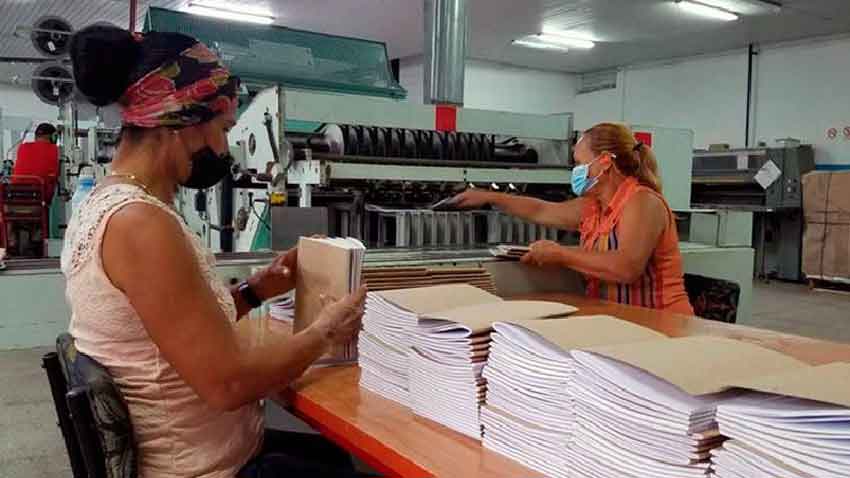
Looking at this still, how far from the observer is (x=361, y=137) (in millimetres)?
2641

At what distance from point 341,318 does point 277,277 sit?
15.0 inches

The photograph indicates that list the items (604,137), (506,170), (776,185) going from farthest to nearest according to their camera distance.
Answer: (776,185)
(506,170)
(604,137)

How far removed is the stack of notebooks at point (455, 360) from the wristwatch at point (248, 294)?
0.58m

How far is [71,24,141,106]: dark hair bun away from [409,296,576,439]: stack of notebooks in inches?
26.5

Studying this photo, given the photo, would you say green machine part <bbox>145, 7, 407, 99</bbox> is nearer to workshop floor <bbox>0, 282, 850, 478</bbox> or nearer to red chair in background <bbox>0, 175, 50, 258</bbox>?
workshop floor <bbox>0, 282, 850, 478</bbox>

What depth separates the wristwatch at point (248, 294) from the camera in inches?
66.2

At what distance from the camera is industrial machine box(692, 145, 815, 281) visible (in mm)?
7809

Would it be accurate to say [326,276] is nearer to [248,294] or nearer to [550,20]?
[248,294]

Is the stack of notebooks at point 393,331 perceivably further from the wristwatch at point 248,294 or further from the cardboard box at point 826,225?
the cardboard box at point 826,225

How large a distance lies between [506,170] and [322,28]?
6174mm

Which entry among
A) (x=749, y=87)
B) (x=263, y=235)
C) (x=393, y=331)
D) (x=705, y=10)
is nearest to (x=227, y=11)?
(x=705, y=10)

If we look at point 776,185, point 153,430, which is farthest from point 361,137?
point 776,185

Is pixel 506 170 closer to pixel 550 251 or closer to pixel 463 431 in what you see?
pixel 550 251

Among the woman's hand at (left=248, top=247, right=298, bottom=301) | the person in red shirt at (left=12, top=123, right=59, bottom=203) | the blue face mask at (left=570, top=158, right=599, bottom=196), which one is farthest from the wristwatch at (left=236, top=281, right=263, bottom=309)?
the person in red shirt at (left=12, top=123, right=59, bottom=203)
